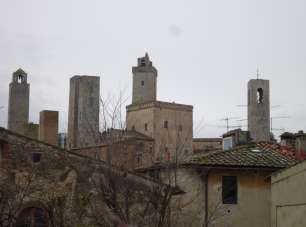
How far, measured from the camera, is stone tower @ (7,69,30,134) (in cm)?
4919

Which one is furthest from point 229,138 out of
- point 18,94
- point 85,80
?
point 18,94

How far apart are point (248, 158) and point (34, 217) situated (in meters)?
7.15

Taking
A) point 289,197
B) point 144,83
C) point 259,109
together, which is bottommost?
A: point 289,197

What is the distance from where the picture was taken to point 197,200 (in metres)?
20.0

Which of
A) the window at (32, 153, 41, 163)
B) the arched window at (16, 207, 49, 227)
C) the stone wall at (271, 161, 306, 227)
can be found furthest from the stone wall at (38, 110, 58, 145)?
the stone wall at (271, 161, 306, 227)

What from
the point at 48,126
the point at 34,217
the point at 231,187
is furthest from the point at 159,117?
the point at 34,217

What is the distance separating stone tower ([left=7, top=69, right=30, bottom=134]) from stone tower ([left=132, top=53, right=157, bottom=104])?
1329 cm

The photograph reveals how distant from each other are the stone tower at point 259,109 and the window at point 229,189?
26578mm

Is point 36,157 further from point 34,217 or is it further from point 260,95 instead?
point 260,95

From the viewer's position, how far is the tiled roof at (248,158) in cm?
1997

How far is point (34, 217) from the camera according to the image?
17.9 m

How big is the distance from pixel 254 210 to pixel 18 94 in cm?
3521

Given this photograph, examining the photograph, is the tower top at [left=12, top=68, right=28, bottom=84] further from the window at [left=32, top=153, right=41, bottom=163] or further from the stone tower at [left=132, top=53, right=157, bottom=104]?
the window at [left=32, top=153, right=41, bottom=163]

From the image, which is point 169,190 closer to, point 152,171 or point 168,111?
point 152,171
